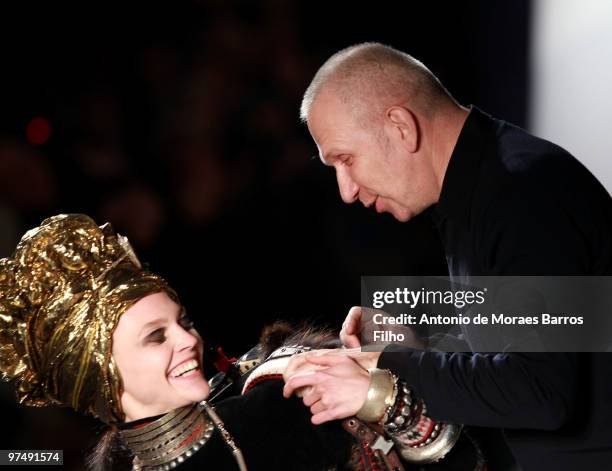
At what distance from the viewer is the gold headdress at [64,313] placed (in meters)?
1.55

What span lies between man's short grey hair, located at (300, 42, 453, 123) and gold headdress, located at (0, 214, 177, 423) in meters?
0.56

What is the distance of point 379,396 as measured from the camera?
145cm

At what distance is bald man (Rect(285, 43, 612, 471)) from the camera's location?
138cm

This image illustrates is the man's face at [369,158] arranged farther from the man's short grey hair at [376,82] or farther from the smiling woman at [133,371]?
the smiling woman at [133,371]

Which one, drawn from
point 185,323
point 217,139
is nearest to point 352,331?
point 185,323

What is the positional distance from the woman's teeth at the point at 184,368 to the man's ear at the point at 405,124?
639 mm

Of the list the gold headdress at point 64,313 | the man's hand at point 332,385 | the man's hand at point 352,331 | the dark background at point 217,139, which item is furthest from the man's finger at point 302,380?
the dark background at point 217,139

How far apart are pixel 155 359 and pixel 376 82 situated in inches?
28.8

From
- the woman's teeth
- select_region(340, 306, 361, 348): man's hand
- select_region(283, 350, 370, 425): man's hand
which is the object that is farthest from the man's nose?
the woman's teeth

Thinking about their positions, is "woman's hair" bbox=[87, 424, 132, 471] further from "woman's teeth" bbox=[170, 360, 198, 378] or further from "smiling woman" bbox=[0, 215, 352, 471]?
"woman's teeth" bbox=[170, 360, 198, 378]

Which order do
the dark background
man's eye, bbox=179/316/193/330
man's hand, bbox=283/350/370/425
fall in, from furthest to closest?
the dark background → man's eye, bbox=179/316/193/330 → man's hand, bbox=283/350/370/425

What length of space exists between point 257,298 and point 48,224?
1.46 meters

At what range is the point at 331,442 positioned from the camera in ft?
5.34

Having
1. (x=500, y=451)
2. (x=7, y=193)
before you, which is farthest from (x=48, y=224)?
(x=500, y=451)
